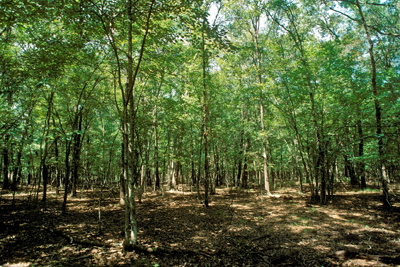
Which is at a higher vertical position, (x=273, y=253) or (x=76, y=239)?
(x=76, y=239)

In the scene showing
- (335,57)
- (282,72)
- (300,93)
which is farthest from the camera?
(282,72)

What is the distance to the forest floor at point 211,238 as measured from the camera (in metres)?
4.82

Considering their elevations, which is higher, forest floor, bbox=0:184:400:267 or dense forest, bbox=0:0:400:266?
dense forest, bbox=0:0:400:266

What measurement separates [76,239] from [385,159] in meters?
10.8

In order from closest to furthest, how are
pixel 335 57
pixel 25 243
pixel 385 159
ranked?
pixel 25 243, pixel 385 159, pixel 335 57

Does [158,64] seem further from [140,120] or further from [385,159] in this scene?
[385,159]

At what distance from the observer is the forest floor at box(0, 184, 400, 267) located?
4.82 metres

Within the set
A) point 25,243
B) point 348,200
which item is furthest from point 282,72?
point 25,243

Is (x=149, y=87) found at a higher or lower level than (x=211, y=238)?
higher

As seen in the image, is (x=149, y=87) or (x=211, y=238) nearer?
(x=211, y=238)

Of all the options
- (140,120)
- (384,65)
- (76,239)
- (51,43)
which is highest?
(384,65)

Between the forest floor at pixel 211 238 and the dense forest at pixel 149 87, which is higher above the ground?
the dense forest at pixel 149 87

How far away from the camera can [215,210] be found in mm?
10562

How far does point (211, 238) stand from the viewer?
6656 mm
